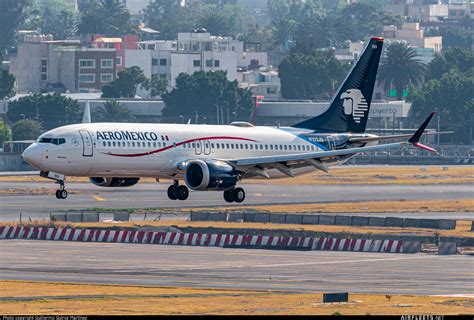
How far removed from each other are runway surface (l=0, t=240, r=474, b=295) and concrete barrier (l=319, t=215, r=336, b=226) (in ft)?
53.1

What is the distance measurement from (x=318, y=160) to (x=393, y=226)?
715 inches

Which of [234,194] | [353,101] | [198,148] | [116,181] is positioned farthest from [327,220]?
[116,181]

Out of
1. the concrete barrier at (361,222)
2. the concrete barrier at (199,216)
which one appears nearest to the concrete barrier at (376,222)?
the concrete barrier at (361,222)

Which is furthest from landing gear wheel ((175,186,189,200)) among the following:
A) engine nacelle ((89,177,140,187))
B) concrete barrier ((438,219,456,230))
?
concrete barrier ((438,219,456,230))

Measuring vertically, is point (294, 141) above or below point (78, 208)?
above

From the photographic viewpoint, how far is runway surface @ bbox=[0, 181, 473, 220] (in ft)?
520

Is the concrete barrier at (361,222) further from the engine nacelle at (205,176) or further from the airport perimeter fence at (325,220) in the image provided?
the engine nacelle at (205,176)

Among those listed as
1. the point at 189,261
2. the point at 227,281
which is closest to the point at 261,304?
the point at 227,281

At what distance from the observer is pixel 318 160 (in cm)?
12200

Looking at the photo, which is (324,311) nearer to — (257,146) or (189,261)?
(189,261)

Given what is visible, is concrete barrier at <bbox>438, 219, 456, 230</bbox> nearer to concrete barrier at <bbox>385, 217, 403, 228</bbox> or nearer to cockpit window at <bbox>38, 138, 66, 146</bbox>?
concrete barrier at <bbox>385, 217, 403, 228</bbox>

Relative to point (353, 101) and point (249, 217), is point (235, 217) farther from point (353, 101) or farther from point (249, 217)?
point (353, 101)

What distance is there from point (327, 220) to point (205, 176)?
26219 mm

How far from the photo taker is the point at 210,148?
390 feet
